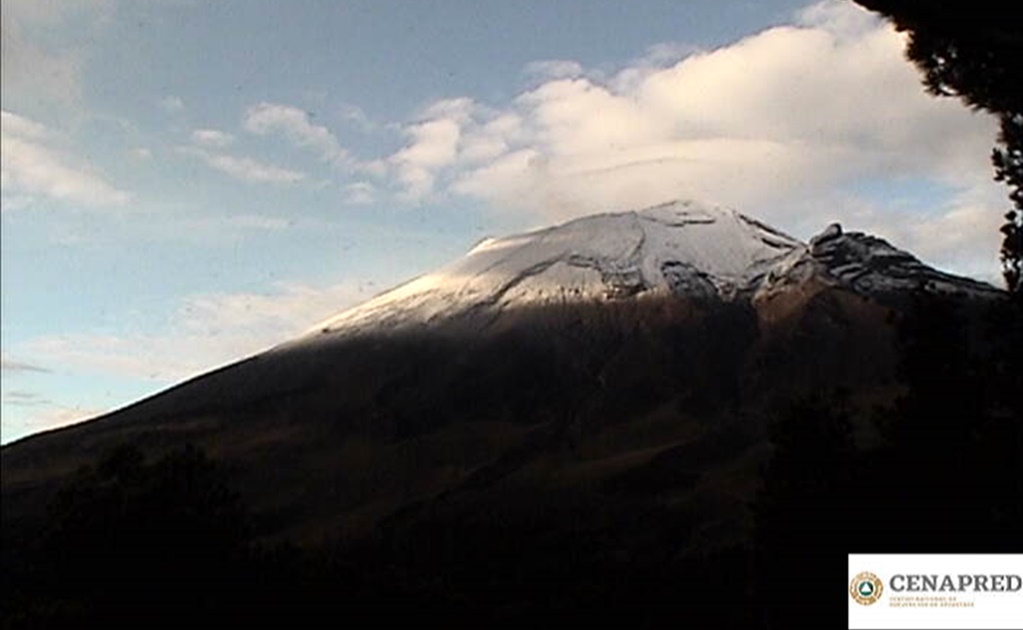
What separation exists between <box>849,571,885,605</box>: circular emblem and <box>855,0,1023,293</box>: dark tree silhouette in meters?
4.00

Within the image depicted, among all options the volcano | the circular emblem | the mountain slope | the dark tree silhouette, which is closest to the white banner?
the circular emblem

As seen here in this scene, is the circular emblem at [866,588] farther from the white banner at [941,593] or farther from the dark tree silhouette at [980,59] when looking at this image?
the dark tree silhouette at [980,59]

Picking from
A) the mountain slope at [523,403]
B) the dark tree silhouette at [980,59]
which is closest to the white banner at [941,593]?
the dark tree silhouette at [980,59]

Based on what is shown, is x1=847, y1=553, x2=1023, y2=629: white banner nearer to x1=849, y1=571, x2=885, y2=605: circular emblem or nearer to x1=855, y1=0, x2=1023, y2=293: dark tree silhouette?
x1=849, y1=571, x2=885, y2=605: circular emblem

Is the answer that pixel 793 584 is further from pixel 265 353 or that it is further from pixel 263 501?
pixel 265 353

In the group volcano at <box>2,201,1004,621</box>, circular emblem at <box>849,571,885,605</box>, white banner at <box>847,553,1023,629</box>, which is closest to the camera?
white banner at <box>847,553,1023,629</box>

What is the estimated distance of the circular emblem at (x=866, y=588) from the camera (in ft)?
36.0

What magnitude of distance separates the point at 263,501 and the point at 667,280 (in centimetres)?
8728

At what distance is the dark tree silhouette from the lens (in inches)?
195

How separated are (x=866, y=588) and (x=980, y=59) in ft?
17.6

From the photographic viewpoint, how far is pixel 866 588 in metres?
11.4

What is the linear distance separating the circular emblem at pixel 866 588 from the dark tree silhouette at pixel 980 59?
4.00m

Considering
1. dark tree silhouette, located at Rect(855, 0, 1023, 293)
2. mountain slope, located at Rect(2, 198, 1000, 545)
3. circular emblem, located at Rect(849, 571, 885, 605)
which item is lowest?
circular emblem, located at Rect(849, 571, 885, 605)

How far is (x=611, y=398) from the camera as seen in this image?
521ft
